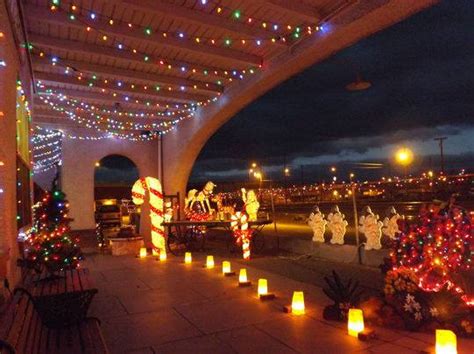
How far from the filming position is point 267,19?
7812 millimetres

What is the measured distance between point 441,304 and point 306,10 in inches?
206

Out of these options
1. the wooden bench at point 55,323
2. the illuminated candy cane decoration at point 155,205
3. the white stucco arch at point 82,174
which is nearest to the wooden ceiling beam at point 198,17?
the wooden bench at point 55,323

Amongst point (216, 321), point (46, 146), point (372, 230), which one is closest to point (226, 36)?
point (372, 230)

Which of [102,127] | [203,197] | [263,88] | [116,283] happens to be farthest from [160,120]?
[116,283]

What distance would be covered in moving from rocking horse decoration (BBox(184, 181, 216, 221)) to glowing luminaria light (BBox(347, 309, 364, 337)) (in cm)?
955

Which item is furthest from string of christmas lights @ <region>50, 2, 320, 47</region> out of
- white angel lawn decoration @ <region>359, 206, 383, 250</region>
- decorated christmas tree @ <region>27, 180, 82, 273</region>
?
white angel lawn decoration @ <region>359, 206, 383, 250</region>

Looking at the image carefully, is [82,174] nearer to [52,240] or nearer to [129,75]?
[129,75]

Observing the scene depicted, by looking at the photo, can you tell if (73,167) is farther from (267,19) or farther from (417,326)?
(417,326)

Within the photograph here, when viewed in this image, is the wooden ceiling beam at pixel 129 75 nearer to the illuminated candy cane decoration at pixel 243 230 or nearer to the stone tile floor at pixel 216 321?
the illuminated candy cane decoration at pixel 243 230

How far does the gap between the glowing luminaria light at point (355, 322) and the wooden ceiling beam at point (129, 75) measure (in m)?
7.76

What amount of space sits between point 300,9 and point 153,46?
10.9 ft

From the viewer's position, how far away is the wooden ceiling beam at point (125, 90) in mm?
10203

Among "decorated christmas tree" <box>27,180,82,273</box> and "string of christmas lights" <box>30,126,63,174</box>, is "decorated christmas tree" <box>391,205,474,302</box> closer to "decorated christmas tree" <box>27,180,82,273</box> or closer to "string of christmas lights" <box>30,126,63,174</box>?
"decorated christmas tree" <box>27,180,82,273</box>

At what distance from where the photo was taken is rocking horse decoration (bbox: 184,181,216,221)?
14.4m
